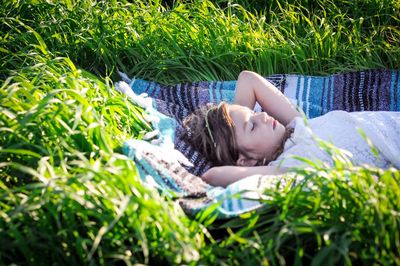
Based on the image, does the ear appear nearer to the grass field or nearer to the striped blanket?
the striped blanket

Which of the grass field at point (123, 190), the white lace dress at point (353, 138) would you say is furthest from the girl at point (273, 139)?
the grass field at point (123, 190)

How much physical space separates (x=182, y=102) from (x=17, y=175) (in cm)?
115

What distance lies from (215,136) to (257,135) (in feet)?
0.67

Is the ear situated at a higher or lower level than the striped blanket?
lower

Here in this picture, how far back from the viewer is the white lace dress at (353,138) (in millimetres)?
2438

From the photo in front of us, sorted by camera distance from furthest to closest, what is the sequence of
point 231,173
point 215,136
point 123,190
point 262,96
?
point 262,96, point 215,136, point 231,173, point 123,190

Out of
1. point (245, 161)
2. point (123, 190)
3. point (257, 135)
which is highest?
point (123, 190)

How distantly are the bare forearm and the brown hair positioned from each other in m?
0.22

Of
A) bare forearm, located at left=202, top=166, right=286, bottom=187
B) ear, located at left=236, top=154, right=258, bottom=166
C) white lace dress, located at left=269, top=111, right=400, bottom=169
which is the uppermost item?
white lace dress, located at left=269, top=111, right=400, bottom=169

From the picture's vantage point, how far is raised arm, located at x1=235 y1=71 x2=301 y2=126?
285cm

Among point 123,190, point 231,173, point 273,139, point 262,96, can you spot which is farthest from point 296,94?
point 123,190

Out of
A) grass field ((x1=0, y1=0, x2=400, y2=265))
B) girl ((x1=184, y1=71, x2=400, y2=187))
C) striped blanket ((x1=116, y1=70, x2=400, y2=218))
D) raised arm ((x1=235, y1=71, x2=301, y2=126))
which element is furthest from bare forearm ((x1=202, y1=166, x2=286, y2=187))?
raised arm ((x1=235, y1=71, x2=301, y2=126))

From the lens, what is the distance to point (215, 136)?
8.73ft

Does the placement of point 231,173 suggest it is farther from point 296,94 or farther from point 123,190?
point 296,94
